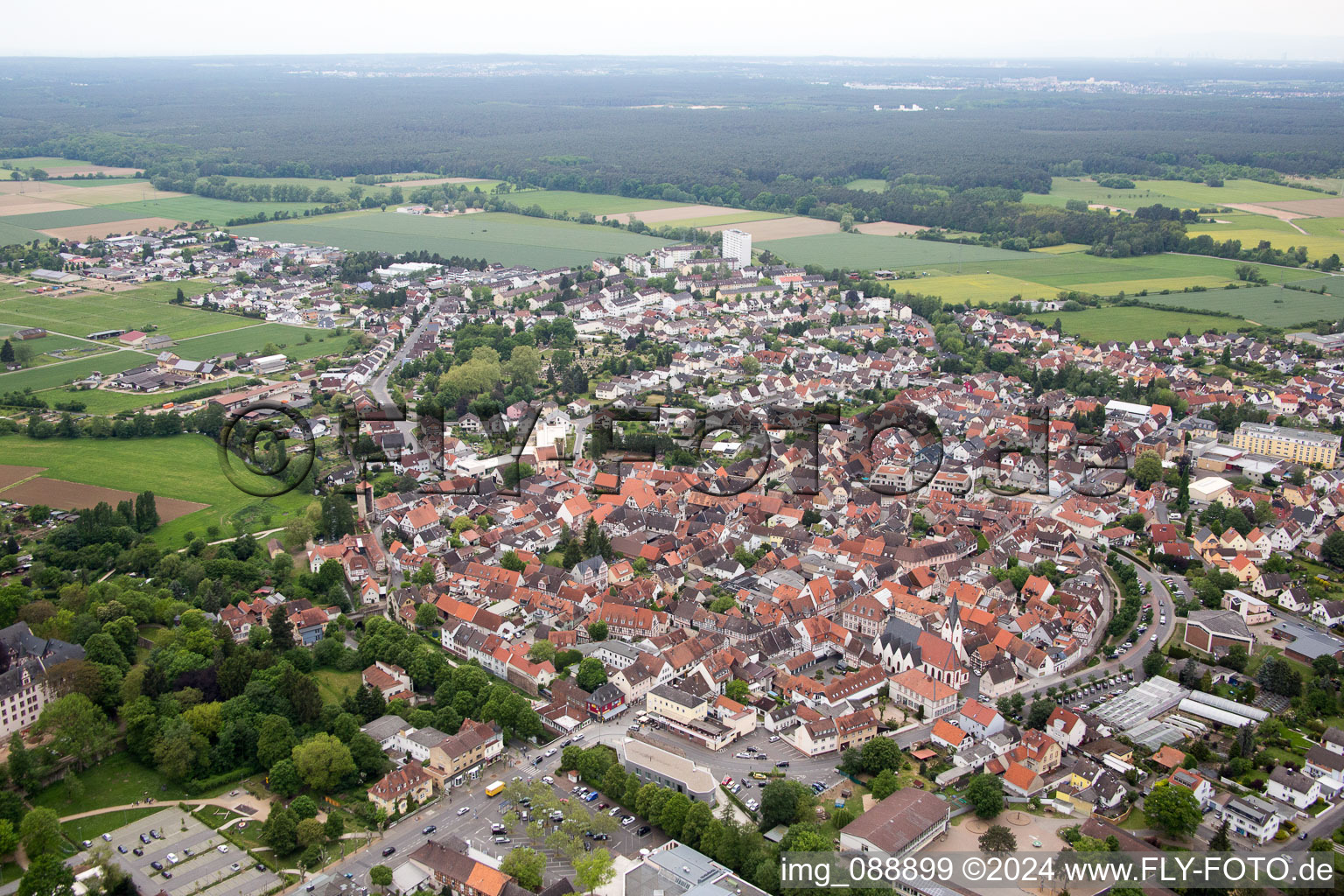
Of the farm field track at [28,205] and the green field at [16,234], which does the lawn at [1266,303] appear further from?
the farm field track at [28,205]

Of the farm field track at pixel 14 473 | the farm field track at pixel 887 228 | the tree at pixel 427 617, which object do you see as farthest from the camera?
the farm field track at pixel 887 228

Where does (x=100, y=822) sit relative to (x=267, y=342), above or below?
below

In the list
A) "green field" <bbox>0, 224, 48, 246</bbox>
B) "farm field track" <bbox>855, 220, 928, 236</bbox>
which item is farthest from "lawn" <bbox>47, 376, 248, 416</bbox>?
"farm field track" <bbox>855, 220, 928, 236</bbox>

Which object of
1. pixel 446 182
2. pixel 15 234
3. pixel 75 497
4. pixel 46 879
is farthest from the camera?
pixel 446 182

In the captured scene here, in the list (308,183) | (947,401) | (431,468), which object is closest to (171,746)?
(431,468)

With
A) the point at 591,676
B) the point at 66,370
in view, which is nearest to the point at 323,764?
the point at 591,676

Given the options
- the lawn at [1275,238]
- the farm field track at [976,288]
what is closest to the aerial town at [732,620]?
the farm field track at [976,288]

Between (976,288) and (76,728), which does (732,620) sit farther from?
(976,288)
